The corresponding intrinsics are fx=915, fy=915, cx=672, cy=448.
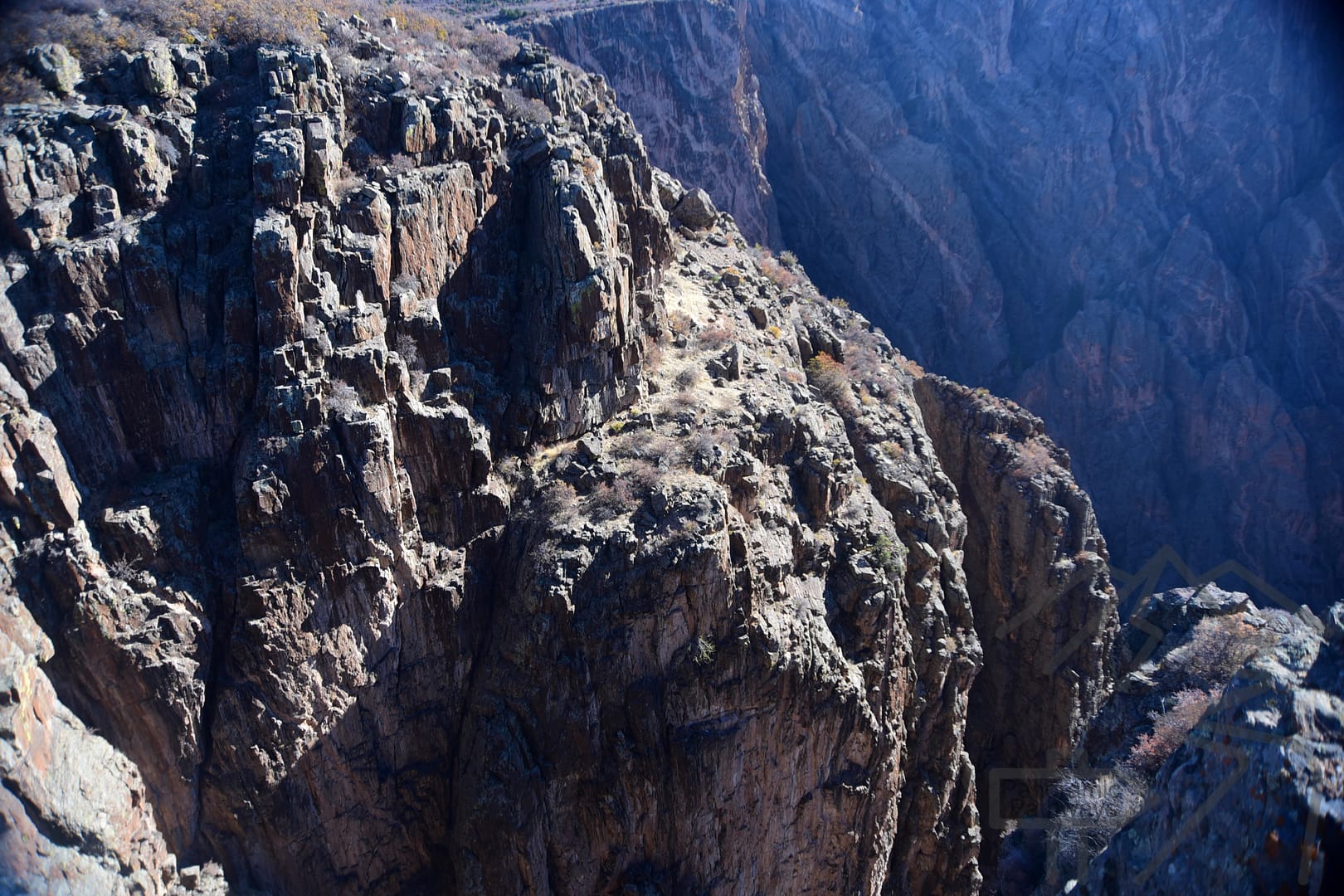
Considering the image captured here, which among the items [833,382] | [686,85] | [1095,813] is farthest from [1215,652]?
[686,85]

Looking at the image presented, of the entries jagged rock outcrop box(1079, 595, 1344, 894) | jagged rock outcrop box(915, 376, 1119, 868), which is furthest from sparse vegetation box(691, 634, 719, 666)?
jagged rock outcrop box(915, 376, 1119, 868)

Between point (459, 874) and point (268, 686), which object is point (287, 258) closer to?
point (268, 686)

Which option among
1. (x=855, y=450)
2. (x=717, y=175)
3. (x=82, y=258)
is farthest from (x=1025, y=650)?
(x=717, y=175)

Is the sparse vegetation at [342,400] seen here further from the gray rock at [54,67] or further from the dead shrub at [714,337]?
the dead shrub at [714,337]

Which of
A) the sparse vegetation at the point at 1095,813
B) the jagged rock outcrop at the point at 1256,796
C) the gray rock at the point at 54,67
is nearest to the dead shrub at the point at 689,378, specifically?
the sparse vegetation at the point at 1095,813

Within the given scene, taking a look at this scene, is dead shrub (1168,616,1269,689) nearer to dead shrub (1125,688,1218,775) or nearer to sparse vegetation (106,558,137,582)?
dead shrub (1125,688,1218,775)

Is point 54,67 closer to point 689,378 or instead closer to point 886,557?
point 689,378
